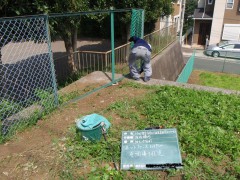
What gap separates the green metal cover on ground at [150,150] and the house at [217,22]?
21.7 m

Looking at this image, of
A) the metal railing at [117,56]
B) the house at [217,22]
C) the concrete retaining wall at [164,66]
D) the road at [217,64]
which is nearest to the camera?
the metal railing at [117,56]

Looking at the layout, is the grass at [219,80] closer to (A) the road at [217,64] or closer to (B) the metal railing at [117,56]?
(A) the road at [217,64]

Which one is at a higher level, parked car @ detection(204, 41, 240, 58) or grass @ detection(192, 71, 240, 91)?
parked car @ detection(204, 41, 240, 58)

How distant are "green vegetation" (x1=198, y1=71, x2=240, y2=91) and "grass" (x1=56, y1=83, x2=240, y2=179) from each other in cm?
775

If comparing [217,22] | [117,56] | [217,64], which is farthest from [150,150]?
[217,22]

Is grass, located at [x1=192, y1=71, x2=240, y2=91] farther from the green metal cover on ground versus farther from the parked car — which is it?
the green metal cover on ground

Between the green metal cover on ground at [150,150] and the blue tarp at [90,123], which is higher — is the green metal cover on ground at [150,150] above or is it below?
below

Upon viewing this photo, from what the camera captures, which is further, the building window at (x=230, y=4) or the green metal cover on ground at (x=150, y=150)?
the building window at (x=230, y=4)

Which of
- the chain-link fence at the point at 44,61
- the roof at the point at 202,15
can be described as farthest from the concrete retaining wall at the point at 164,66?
the roof at the point at 202,15

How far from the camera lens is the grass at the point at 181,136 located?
110 inches

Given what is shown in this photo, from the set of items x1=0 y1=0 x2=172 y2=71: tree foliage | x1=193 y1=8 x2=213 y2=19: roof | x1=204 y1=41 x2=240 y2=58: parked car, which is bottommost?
x1=204 y1=41 x2=240 y2=58: parked car

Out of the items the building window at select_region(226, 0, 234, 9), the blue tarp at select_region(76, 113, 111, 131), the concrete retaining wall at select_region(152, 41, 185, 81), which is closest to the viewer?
the blue tarp at select_region(76, 113, 111, 131)

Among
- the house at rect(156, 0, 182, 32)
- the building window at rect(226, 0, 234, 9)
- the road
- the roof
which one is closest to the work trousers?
the house at rect(156, 0, 182, 32)

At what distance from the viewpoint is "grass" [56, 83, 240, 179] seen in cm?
280
